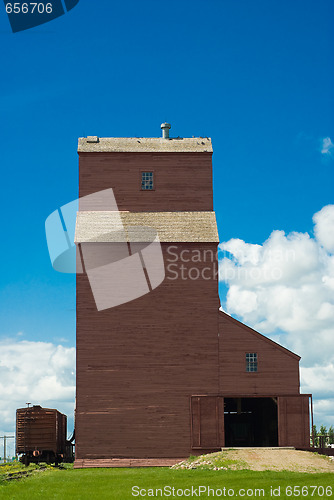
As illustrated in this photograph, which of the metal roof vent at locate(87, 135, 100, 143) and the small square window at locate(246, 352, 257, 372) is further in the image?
the metal roof vent at locate(87, 135, 100, 143)

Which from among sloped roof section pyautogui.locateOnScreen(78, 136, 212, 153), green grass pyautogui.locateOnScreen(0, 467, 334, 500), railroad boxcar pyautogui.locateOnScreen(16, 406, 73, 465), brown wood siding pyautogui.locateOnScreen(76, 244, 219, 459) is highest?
sloped roof section pyautogui.locateOnScreen(78, 136, 212, 153)

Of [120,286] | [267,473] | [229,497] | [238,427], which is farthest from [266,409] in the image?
[229,497]

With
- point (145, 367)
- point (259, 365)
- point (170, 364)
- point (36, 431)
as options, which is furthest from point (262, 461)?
point (36, 431)

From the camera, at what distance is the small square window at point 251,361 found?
41906mm

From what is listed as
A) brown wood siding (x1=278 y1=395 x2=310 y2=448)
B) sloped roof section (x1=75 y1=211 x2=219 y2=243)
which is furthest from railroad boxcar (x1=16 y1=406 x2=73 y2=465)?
brown wood siding (x1=278 y1=395 x2=310 y2=448)

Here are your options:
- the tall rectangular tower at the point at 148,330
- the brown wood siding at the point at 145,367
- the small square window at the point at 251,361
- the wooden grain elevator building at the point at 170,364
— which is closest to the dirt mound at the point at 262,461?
the wooden grain elevator building at the point at 170,364

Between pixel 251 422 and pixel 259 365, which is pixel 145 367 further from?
pixel 251 422

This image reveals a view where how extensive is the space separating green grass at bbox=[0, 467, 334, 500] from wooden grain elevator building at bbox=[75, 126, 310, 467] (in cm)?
545

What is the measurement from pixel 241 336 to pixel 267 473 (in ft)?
37.3

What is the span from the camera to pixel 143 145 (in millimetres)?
46469

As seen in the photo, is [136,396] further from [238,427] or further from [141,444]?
[238,427]

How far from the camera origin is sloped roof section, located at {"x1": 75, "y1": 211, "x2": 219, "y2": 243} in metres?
43.5

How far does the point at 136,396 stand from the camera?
41.1m

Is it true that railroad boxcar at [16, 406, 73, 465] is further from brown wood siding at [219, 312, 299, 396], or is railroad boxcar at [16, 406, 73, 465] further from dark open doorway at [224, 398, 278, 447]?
dark open doorway at [224, 398, 278, 447]
